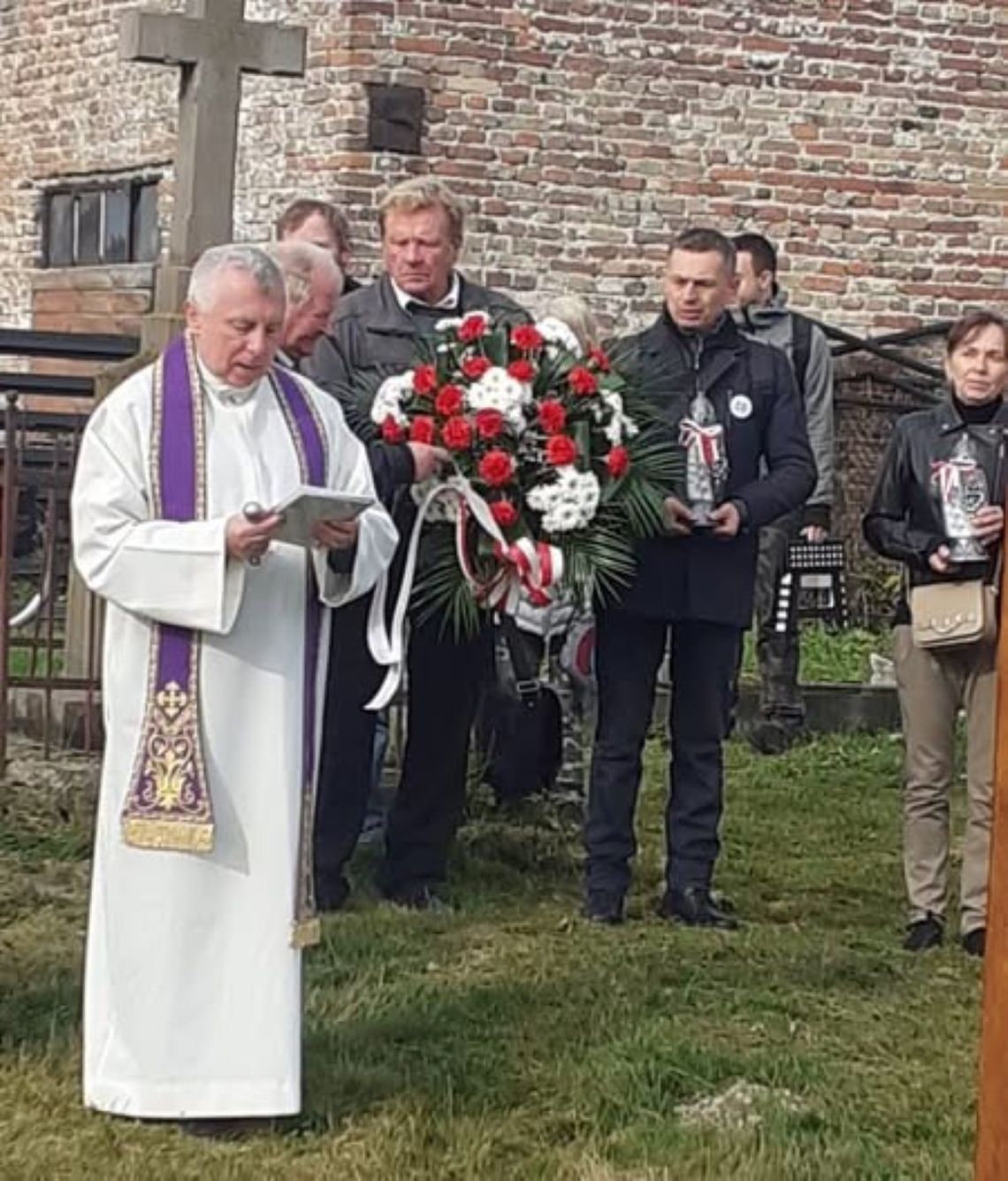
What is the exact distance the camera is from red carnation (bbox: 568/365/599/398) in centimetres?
731

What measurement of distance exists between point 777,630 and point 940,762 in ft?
11.5

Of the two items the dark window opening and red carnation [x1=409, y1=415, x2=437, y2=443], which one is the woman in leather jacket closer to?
red carnation [x1=409, y1=415, x2=437, y2=443]

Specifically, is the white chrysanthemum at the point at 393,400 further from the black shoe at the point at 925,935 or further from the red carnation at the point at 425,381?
the black shoe at the point at 925,935

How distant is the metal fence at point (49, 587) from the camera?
945 cm

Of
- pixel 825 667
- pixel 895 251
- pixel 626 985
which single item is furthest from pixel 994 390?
pixel 895 251

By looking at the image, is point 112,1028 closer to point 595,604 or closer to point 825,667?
point 595,604

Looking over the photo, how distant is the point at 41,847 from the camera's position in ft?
28.9

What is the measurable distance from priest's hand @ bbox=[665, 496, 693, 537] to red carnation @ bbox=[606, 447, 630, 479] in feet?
0.87

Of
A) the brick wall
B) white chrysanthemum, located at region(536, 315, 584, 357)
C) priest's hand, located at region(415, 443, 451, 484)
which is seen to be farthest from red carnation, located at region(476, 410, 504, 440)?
the brick wall

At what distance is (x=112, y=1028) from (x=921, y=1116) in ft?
6.22

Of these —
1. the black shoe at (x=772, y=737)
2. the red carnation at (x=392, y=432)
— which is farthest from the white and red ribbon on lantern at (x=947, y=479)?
the black shoe at (x=772, y=737)

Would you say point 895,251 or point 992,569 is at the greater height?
point 895,251

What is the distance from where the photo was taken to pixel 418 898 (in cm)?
813

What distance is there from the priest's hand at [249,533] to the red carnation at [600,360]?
2.20 m
